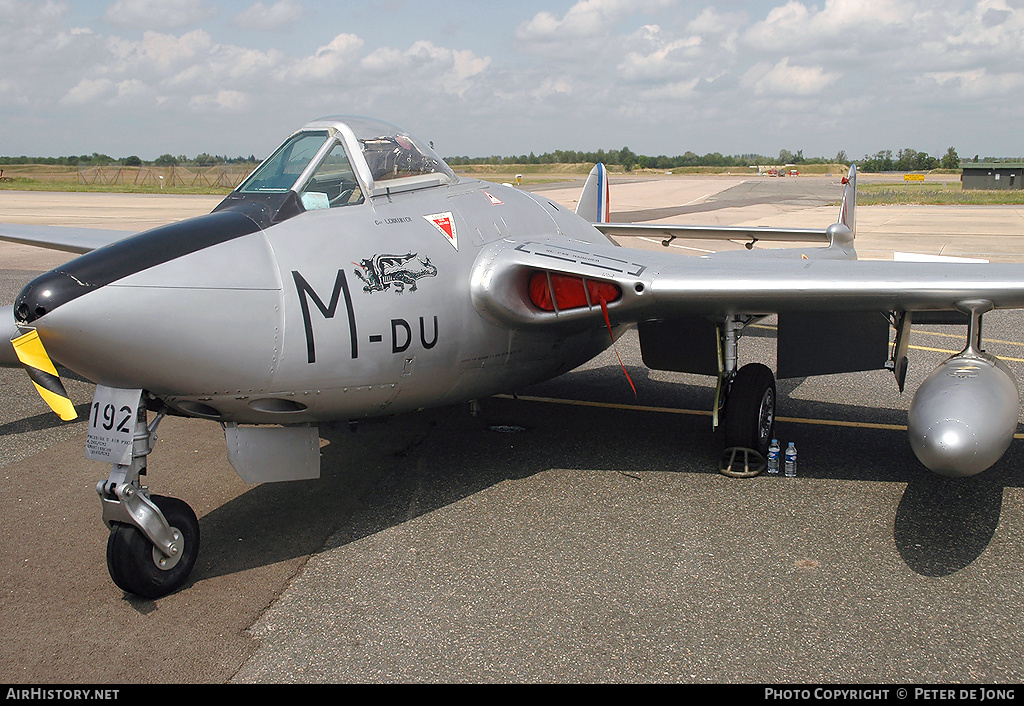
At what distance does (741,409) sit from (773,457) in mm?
519

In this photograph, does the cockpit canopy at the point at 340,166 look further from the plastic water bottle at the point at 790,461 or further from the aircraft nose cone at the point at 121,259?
the plastic water bottle at the point at 790,461

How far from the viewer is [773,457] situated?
719 cm

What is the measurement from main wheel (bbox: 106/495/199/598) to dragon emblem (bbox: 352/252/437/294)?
1.93 meters

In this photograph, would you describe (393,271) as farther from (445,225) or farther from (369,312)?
(445,225)

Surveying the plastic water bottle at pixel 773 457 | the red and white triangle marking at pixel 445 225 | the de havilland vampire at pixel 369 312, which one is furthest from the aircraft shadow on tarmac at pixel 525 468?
the red and white triangle marking at pixel 445 225

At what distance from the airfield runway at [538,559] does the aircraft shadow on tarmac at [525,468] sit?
3 centimetres

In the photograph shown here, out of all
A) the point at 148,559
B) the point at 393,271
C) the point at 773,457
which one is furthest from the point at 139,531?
the point at 773,457

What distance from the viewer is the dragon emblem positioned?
5520mm

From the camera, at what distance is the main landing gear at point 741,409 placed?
23.5ft

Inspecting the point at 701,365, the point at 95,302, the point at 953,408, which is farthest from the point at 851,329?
the point at 95,302

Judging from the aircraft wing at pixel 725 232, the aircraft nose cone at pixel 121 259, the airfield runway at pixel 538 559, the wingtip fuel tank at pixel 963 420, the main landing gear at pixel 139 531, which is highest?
the aircraft nose cone at pixel 121 259

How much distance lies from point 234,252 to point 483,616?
2.74 m

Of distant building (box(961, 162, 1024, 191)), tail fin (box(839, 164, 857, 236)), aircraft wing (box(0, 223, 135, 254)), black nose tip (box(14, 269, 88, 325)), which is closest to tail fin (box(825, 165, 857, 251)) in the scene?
tail fin (box(839, 164, 857, 236))

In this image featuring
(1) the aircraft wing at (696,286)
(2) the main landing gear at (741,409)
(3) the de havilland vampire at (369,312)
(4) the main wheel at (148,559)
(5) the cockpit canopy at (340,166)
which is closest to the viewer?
(3) the de havilland vampire at (369,312)
